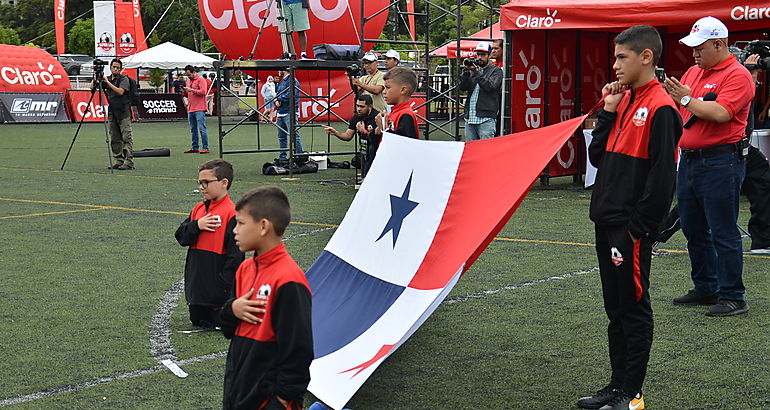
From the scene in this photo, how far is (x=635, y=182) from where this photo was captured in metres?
4.59

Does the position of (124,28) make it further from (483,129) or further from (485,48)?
(483,129)

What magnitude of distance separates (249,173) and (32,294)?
10.0 m

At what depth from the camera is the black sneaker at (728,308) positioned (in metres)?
6.61

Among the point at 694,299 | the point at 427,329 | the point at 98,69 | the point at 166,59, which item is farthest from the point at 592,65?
the point at 166,59

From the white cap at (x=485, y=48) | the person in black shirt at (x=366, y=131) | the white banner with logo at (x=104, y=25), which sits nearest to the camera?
the person in black shirt at (x=366, y=131)

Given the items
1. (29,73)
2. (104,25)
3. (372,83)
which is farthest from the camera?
(104,25)

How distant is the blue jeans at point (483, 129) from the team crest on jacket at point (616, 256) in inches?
398

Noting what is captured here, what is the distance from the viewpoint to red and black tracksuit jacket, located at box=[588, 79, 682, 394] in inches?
177

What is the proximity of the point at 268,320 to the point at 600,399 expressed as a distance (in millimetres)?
2070

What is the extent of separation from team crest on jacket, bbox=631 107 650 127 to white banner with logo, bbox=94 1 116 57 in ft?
137

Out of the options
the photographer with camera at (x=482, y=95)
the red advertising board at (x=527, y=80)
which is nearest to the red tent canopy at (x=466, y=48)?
the photographer with camera at (x=482, y=95)

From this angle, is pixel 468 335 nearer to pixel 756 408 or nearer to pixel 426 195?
pixel 426 195

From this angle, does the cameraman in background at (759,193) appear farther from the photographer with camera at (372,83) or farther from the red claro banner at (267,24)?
the red claro banner at (267,24)

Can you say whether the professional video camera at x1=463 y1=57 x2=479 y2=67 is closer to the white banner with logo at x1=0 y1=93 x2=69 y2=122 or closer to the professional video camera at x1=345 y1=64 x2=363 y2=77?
the professional video camera at x1=345 y1=64 x2=363 y2=77
